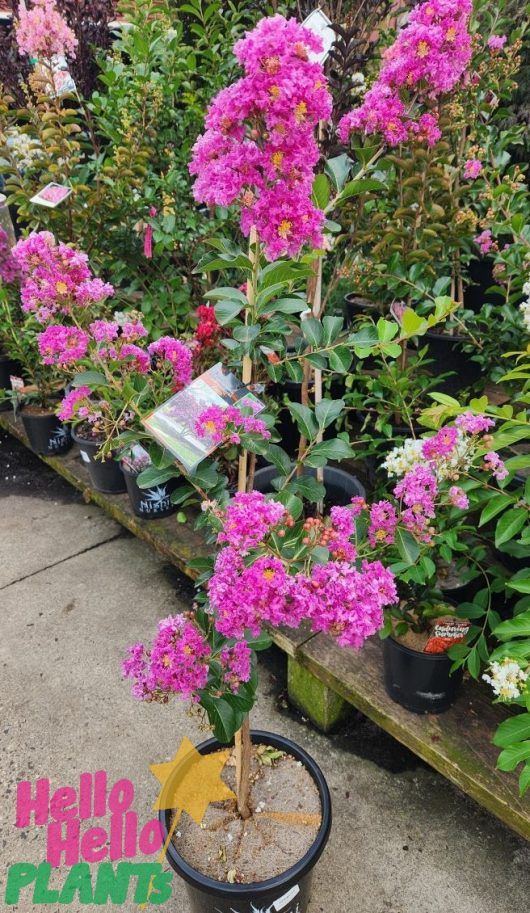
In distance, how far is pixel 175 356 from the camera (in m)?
1.18

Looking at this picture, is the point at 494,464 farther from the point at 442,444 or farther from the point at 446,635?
the point at 446,635

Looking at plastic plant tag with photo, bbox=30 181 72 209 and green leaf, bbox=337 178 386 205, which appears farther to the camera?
plastic plant tag with photo, bbox=30 181 72 209

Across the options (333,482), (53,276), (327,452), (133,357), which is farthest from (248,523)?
(333,482)

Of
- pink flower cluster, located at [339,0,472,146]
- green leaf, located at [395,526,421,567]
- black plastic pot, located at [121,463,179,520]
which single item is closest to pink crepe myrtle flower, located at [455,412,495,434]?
green leaf, located at [395,526,421,567]

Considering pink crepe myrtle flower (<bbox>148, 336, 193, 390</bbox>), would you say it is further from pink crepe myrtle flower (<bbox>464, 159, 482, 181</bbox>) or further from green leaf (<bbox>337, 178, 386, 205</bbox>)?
pink crepe myrtle flower (<bbox>464, 159, 482, 181</bbox>)

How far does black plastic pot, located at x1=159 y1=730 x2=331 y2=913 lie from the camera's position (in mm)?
1085

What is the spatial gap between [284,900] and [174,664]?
1.80 feet

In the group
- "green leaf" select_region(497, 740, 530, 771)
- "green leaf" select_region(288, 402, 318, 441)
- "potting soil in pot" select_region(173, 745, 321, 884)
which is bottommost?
"potting soil in pot" select_region(173, 745, 321, 884)

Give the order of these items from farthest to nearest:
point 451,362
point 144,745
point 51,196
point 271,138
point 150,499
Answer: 1. point 451,362
2. point 150,499
3. point 51,196
4. point 144,745
5. point 271,138

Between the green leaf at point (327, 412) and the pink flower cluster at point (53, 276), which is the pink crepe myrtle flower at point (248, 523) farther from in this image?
the pink flower cluster at point (53, 276)

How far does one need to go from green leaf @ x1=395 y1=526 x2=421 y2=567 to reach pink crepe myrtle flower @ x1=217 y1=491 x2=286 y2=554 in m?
0.31

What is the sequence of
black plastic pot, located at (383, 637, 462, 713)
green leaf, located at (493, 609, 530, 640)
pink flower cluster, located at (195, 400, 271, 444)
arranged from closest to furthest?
1. pink flower cluster, located at (195, 400, 271, 444)
2. green leaf, located at (493, 609, 530, 640)
3. black plastic pot, located at (383, 637, 462, 713)

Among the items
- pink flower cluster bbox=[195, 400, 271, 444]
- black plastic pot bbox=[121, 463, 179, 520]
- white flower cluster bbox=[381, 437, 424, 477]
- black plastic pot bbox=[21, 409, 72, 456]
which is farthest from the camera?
black plastic pot bbox=[21, 409, 72, 456]

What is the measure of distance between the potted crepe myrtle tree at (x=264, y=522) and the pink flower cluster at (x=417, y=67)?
0.92 feet
